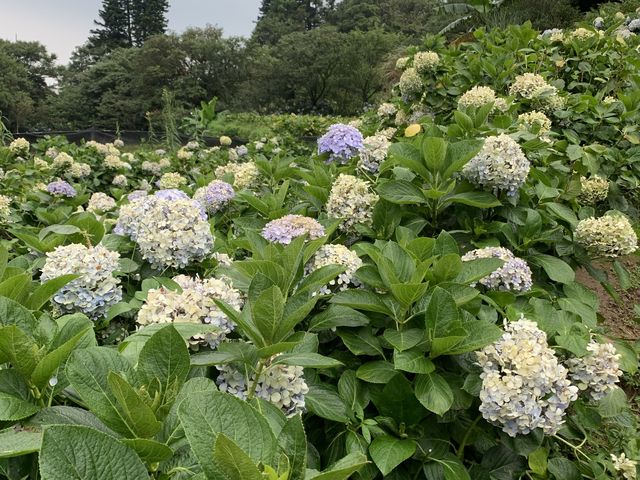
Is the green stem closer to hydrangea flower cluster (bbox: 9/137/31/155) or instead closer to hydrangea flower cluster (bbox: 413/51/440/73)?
hydrangea flower cluster (bbox: 413/51/440/73)

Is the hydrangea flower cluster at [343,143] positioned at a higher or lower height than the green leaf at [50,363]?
higher

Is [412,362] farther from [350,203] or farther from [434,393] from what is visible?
[350,203]

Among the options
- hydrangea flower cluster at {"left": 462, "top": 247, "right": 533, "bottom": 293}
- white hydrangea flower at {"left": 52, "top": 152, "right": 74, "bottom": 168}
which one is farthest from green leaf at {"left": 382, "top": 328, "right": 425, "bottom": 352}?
white hydrangea flower at {"left": 52, "top": 152, "right": 74, "bottom": 168}

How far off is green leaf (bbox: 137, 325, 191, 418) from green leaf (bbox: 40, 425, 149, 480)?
202mm

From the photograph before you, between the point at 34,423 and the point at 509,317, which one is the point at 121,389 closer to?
the point at 34,423

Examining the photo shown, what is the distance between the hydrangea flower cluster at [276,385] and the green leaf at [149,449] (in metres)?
0.35

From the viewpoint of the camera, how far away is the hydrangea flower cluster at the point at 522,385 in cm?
111

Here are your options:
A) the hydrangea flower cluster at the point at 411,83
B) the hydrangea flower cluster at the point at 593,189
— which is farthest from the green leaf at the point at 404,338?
the hydrangea flower cluster at the point at 411,83

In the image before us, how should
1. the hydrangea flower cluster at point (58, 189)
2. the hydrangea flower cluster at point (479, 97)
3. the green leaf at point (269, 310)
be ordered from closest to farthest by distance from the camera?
1. the green leaf at point (269, 310)
2. the hydrangea flower cluster at point (479, 97)
3. the hydrangea flower cluster at point (58, 189)

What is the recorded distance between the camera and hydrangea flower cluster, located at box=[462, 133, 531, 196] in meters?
1.65

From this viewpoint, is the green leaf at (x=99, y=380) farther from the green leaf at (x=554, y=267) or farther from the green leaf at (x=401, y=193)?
the green leaf at (x=554, y=267)

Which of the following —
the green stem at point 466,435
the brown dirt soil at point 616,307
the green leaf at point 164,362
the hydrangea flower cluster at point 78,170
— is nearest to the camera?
the green leaf at point 164,362

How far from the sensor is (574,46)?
3.53 m

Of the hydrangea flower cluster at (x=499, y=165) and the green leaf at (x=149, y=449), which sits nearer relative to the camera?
the green leaf at (x=149, y=449)
